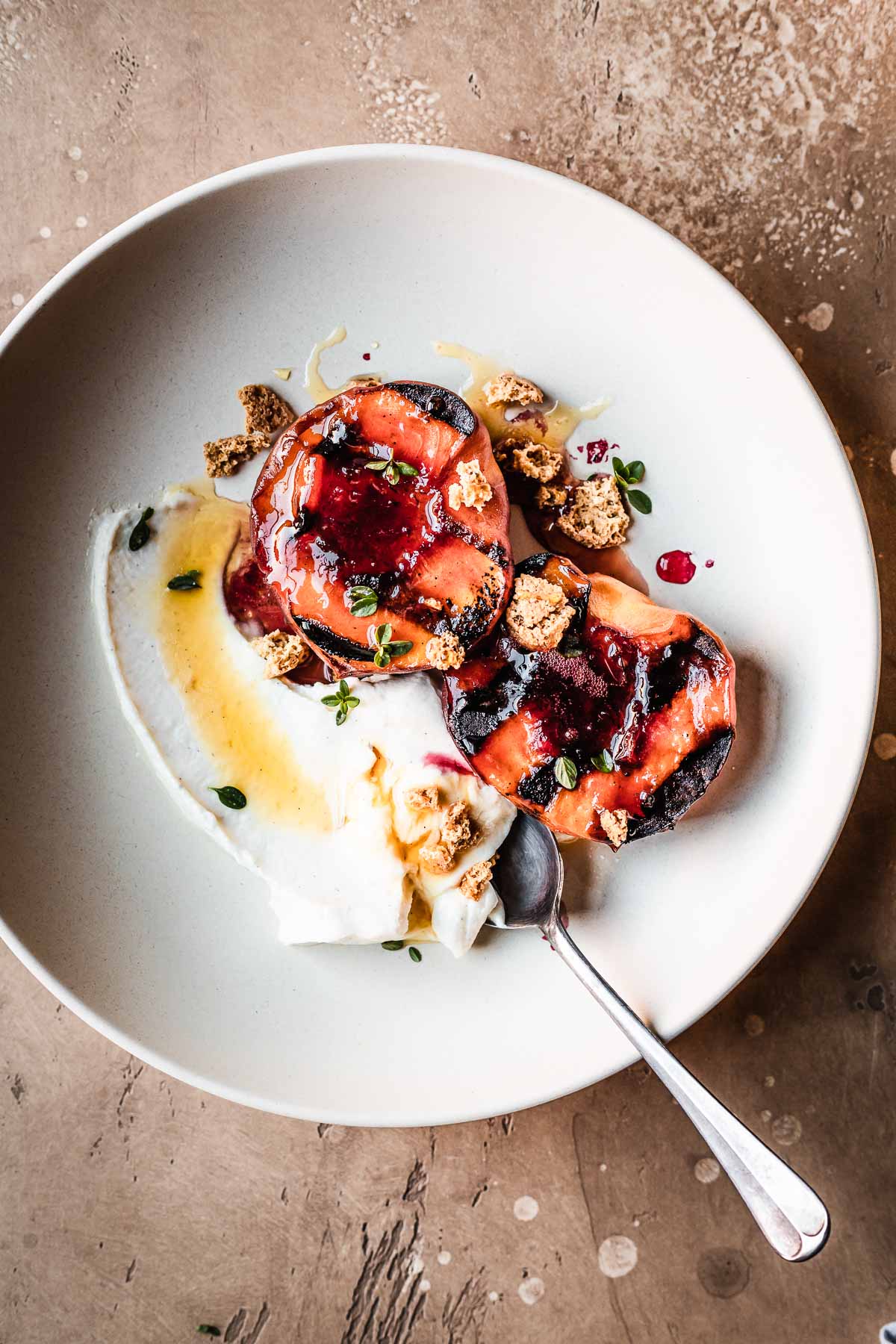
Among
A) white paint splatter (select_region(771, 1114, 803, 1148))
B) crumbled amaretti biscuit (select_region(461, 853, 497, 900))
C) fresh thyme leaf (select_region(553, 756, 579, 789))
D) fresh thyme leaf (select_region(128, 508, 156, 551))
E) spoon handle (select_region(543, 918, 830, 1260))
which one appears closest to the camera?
spoon handle (select_region(543, 918, 830, 1260))

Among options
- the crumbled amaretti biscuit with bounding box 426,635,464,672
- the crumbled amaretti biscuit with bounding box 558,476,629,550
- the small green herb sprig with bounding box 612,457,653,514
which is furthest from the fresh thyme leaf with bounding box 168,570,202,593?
the small green herb sprig with bounding box 612,457,653,514

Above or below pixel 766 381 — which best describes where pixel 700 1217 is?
below

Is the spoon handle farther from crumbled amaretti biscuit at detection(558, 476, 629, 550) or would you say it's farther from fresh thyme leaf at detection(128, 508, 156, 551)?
fresh thyme leaf at detection(128, 508, 156, 551)

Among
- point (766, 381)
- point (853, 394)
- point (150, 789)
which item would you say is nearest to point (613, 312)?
point (766, 381)

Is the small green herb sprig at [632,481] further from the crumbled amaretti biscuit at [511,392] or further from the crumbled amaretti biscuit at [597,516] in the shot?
the crumbled amaretti biscuit at [511,392]

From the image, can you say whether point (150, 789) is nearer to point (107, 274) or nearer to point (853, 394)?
point (107, 274)

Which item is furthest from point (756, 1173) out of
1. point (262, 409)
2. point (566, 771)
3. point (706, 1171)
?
point (262, 409)

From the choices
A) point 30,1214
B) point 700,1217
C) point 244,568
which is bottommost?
point 30,1214
